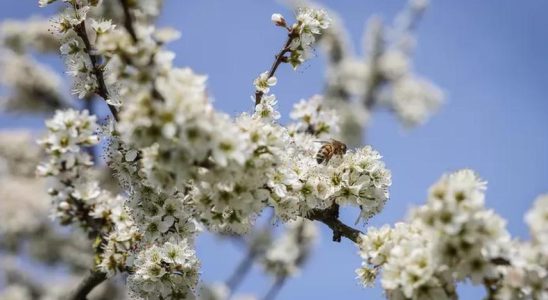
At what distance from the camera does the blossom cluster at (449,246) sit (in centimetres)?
230

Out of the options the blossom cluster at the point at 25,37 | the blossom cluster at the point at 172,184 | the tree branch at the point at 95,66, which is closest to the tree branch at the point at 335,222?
the blossom cluster at the point at 172,184

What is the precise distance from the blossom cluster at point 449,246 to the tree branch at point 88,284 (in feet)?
7.02

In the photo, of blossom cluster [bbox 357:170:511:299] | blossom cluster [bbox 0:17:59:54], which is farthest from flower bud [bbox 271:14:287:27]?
blossom cluster [bbox 0:17:59:54]

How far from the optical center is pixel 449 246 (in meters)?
2.35

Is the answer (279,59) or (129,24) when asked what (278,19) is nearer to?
(279,59)

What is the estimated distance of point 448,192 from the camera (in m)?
2.34

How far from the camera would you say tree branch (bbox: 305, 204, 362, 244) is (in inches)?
138

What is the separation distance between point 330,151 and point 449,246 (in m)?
1.68

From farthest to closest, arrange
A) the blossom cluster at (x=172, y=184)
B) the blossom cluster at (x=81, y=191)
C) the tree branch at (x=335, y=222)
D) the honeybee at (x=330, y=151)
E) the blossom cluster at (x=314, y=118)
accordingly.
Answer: the blossom cluster at (x=314, y=118), the honeybee at (x=330, y=151), the tree branch at (x=335, y=222), the blossom cluster at (x=81, y=191), the blossom cluster at (x=172, y=184)

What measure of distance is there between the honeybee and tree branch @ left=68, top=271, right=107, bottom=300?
1638 mm

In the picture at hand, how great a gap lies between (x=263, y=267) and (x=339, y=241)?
7.86 m

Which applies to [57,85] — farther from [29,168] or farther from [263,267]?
[263,267]

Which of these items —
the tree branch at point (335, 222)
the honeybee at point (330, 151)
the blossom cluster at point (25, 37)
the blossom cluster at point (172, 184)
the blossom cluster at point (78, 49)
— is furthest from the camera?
the blossom cluster at point (25, 37)

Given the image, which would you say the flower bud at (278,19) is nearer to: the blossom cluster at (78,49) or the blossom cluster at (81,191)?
the blossom cluster at (78,49)
